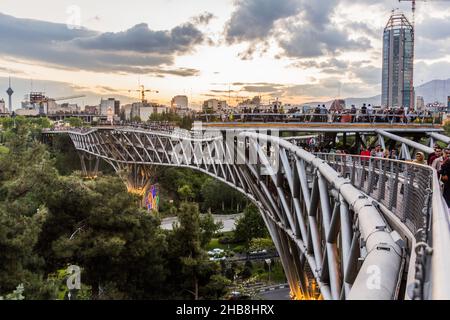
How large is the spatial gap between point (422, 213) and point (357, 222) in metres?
1.70

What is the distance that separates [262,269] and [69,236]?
26.2m

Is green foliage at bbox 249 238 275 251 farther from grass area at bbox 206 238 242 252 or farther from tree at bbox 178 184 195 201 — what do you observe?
tree at bbox 178 184 195 201

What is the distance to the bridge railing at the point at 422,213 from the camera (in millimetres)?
2752

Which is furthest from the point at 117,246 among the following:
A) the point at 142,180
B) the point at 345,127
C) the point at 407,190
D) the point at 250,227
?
the point at 142,180

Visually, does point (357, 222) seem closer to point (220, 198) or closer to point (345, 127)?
point (345, 127)

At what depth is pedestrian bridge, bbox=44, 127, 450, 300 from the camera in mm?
3711

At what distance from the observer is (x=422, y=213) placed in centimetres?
541

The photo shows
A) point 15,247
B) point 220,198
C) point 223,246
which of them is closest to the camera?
point 15,247

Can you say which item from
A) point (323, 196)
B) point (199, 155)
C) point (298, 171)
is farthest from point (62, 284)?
point (199, 155)

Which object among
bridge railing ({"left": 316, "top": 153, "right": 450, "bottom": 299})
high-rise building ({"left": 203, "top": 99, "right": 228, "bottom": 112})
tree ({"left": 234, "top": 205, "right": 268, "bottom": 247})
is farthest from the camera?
tree ({"left": 234, "top": 205, "right": 268, "bottom": 247})

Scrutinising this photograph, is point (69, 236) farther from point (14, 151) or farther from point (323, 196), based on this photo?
point (323, 196)

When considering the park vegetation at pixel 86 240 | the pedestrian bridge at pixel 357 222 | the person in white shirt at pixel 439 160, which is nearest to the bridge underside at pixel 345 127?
the pedestrian bridge at pixel 357 222

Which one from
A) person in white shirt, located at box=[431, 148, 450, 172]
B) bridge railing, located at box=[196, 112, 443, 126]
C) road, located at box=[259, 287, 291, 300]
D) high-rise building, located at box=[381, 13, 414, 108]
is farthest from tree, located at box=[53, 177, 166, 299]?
high-rise building, located at box=[381, 13, 414, 108]
